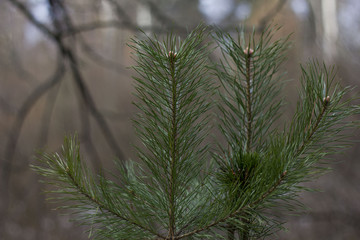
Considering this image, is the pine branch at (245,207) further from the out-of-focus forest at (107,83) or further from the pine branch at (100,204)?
the out-of-focus forest at (107,83)

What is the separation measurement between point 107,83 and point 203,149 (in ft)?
8.20

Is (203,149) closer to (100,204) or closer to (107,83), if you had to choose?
(100,204)

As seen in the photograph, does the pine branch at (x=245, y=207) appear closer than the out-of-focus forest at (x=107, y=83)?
Yes

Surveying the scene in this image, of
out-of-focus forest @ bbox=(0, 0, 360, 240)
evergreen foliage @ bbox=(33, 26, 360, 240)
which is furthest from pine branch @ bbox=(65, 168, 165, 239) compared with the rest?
out-of-focus forest @ bbox=(0, 0, 360, 240)

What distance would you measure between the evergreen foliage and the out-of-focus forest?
0.93m

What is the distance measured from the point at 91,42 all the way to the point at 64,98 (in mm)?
449

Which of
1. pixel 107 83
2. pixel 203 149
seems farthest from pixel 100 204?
pixel 107 83

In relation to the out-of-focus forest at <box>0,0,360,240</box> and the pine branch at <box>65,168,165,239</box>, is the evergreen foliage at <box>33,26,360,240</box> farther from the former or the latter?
the out-of-focus forest at <box>0,0,360,240</box>

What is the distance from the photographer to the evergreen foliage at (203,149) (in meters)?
0.28

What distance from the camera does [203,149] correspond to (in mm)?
318

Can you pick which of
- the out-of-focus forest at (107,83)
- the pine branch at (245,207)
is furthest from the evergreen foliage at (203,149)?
the out-of-focus forest at (107,83)

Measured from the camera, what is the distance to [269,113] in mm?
332

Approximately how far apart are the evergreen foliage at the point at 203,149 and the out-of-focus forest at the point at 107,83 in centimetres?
93

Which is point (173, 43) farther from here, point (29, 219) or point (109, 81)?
point (109, 81)
